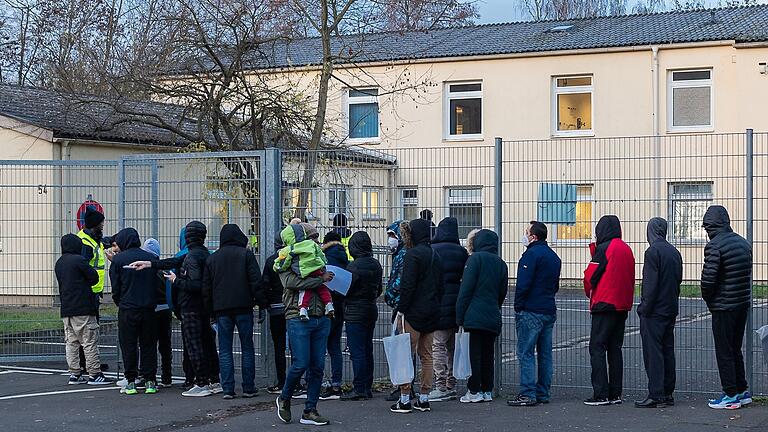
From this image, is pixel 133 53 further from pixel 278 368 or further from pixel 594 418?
pixel 594 418

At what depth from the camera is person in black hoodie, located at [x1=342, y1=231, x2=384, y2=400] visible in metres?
11.0

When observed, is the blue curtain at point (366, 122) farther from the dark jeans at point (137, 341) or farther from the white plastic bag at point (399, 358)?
the white plastic bag at point (399, 358)

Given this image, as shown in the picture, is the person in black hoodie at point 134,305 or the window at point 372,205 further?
the window at point 372,205

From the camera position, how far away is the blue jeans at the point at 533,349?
1072 cm

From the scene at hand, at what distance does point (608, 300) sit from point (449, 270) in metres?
1.66

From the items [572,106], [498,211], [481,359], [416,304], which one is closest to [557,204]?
[498,211]

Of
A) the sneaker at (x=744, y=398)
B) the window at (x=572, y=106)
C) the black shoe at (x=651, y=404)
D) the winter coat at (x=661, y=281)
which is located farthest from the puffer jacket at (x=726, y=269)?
the window at (x=572, y=106)

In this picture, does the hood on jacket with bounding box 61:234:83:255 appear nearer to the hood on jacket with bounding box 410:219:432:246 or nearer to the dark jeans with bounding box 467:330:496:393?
the hood on jacket with bounding box 410:219:432:246

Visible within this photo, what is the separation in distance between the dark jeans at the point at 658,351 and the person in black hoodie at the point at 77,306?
6.22 m

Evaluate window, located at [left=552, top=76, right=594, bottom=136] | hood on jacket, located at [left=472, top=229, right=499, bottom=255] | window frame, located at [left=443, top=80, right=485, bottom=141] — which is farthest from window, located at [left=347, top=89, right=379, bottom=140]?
hood on jacket, located at [left=472, top=229, right=499, bottom=255]

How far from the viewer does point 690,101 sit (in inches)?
1121

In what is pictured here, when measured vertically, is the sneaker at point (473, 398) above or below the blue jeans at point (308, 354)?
below

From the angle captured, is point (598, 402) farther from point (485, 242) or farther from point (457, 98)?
point (457, 98)

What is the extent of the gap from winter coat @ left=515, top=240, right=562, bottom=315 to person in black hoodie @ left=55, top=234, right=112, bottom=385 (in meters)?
4.98
